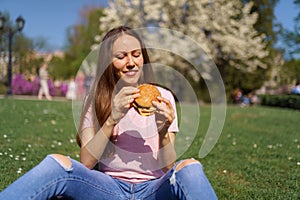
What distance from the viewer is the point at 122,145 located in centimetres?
244

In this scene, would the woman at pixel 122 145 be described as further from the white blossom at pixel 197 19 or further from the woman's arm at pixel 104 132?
the white blossom at pixel 197 19

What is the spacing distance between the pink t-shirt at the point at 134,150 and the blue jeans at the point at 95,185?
10 centimetres

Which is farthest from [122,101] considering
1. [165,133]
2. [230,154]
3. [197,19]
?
[197,19]

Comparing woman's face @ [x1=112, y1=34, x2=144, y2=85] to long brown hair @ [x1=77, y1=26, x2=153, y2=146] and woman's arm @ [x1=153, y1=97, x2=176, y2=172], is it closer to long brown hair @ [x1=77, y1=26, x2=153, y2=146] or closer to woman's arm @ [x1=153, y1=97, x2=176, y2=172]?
long brown hair @ [x1=77, y1=26, x2=153, y2=146]

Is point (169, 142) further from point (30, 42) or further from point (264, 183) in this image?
point (30, 42)

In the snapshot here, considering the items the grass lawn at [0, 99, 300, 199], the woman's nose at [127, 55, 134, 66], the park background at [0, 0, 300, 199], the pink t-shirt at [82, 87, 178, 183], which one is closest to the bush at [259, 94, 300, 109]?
the park background at [0, 0, 300, 199]

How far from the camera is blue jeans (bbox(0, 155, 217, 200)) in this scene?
1857 mm

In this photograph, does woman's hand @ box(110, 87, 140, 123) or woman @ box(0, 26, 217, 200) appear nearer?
woman @ box(0, 26, 217, 200)

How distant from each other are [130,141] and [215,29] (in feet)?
72.1

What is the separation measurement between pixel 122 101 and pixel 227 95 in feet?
96.2

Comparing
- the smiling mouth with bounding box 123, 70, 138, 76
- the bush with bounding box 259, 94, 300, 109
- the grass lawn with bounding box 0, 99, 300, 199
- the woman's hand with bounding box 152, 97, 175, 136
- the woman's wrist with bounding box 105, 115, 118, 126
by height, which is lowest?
the bush with bounding box 259, 94, 300, 109

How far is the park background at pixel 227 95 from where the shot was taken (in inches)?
163

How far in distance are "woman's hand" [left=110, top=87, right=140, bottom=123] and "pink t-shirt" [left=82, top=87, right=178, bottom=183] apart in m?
0.27

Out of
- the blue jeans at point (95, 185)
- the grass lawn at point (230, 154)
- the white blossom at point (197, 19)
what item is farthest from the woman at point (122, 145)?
the white blossom at point (197, 19)
